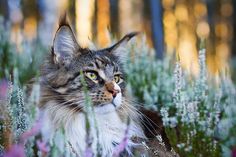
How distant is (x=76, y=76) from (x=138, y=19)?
20894 millimetres

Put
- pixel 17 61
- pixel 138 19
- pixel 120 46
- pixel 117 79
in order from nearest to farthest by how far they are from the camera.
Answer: pixel 117 79, pixel 120 46, pixel 17 61, pixel 138 19

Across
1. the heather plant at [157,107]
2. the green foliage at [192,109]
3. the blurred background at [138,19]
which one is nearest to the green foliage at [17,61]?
the heather plant at [157,107]

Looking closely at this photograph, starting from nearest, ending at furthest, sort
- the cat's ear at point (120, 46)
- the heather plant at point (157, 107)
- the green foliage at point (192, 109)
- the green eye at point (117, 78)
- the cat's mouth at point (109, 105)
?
1. the heather plant at point (157, 107)
2. the cat's mouth at point (109, 105)
3. the green foliage at point (192, 109)
4. the green eye at point (117, 78)
5. the cat's ear at point (120, 46)

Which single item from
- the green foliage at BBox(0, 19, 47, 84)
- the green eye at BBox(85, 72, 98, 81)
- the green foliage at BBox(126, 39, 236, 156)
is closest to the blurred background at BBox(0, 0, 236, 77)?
the green foliage at BBox(0, 19, 47, 84)

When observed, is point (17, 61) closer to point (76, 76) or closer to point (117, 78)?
point (117, 78)

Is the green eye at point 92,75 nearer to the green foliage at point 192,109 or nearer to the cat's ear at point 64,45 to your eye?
the cat's ear at point 64,45

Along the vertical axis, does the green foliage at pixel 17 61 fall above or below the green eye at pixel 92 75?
above

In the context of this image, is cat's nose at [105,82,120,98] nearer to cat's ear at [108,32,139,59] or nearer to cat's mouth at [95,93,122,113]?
cat's mouth at [95,93,122,113]

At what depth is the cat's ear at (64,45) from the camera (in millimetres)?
3303

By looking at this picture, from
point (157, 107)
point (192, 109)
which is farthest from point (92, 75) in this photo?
point (157, 107)

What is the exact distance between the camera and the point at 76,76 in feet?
A: 10.9

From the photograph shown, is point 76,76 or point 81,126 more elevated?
point 76,76

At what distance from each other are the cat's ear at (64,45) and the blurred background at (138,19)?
9.34 m

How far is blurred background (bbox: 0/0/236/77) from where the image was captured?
57.0ft
